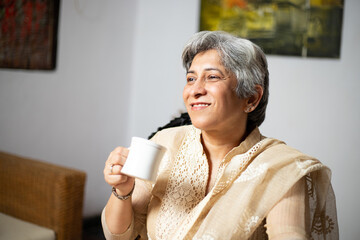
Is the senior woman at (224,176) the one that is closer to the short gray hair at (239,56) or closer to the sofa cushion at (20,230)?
the short gray hair at (239,56)

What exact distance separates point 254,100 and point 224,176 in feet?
1.02

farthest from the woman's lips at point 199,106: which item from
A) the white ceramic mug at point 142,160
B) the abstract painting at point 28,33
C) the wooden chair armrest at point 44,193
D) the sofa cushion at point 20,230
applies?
the abstract painting at point 28,33

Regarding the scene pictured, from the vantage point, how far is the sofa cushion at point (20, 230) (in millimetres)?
1746

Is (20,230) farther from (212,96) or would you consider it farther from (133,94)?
(133,94)

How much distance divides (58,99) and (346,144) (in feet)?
6.89

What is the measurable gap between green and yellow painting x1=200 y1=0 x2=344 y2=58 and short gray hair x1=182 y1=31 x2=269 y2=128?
1.41m

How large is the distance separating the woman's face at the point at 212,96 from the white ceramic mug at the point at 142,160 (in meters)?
0.27

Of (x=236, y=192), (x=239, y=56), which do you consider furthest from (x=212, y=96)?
(x=236, y=192)

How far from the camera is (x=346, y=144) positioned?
2395mm

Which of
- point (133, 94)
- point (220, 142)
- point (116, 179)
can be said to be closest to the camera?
point (116, 179)

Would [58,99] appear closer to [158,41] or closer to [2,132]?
[2,132]

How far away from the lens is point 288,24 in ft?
8.29

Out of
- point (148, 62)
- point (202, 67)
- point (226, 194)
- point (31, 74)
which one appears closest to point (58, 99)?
point (31, 74)

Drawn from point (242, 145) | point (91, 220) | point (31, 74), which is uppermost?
point (31, 74)
